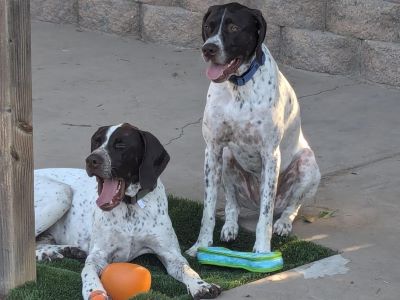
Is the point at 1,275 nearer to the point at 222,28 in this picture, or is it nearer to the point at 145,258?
the point at 145,258

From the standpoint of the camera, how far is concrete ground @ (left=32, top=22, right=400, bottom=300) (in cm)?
573

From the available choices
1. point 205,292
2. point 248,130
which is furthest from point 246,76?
point 205,292

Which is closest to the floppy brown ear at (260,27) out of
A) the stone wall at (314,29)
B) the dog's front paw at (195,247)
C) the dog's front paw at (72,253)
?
the dog's front paw at (195,247)

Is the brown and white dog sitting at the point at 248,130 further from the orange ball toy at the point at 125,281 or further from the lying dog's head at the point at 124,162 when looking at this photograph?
the orange ball toy at the point at 125,281

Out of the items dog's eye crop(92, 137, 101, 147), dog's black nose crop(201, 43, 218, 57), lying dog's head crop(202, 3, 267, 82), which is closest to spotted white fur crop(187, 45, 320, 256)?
lying dog's head crop(202, 3, 267, 82)

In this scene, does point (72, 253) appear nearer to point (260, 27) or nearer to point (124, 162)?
point (124, 162)

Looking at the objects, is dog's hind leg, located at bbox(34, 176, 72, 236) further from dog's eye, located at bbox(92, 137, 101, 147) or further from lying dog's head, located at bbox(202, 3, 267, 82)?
lying dog's head, located at bbox(202, 3, 267, 82)

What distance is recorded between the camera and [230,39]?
5793 mm

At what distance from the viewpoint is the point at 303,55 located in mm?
9703

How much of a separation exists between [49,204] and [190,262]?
0.93 metres

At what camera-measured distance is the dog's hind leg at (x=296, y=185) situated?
645 cm

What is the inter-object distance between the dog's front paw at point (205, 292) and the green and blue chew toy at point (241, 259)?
1.50 ft

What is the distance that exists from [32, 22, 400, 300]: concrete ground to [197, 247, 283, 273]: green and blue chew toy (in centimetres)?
13

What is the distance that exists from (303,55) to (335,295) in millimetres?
4713
